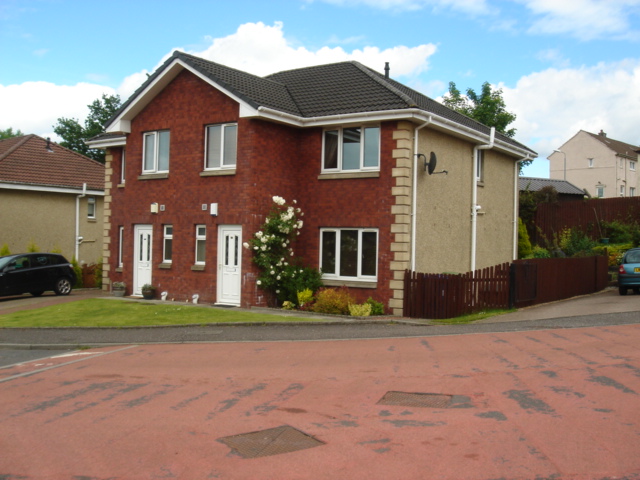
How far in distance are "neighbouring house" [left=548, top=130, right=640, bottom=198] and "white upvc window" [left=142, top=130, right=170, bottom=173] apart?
4808 centimetres

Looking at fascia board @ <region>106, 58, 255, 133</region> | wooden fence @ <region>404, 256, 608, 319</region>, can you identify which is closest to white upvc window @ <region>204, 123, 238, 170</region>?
fascia board @ <region>106, 58, 255, 133</region>

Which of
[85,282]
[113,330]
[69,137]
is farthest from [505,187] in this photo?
[69,137]

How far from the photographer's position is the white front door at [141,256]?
2130 cm

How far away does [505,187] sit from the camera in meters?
23.7

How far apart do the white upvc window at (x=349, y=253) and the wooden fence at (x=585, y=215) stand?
49.7 feet

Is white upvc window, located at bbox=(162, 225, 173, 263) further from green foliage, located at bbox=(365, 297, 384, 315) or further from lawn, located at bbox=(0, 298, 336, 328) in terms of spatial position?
green foliage, located at bbox=(365, 297, 384, 315)

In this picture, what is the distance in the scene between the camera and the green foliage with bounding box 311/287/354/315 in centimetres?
1722

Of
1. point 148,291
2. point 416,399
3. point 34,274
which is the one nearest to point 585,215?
point 148,291

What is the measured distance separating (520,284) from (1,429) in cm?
1384

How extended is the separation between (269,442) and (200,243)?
13610 millimetres

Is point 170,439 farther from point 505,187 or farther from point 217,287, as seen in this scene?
point 505,187

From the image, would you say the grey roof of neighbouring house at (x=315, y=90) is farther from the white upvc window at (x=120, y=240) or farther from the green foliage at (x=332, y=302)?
the green foliage at (x=332, y=302)

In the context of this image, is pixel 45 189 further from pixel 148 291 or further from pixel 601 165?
pixel 601 165

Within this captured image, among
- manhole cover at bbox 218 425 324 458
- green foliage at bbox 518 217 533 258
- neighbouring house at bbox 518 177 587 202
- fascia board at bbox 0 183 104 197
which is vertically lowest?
manhole cover at bbox 218 425 324 458
